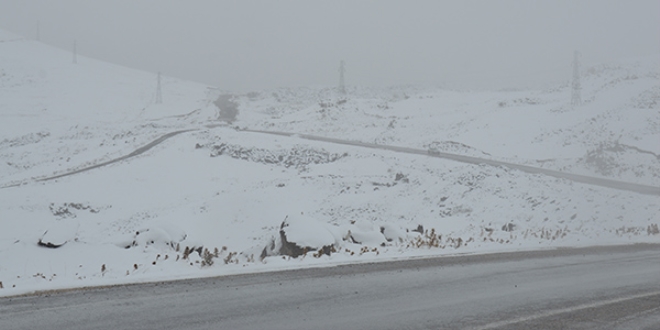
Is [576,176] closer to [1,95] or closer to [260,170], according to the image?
[260,170]

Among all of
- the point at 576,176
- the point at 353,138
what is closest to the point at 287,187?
the point at 576,176

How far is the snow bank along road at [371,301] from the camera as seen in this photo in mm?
5445

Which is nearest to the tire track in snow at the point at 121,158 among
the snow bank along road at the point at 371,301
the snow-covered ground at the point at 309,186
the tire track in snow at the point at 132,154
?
the tire track in snow at the point at 132,154

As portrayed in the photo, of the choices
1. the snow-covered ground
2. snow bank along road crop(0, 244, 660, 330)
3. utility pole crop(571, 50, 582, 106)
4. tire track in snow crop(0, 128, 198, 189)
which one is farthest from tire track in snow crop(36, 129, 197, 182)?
utility pole crop(571, 50, 582, 106)

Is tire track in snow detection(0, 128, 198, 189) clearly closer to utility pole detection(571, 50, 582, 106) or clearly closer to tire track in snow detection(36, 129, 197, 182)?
tire track in snow detection(36, 129, 197, 182)

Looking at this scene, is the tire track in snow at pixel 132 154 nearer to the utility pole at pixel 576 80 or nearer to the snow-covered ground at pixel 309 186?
the snow-covered ground at pixel 309 186

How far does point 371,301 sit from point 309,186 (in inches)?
988

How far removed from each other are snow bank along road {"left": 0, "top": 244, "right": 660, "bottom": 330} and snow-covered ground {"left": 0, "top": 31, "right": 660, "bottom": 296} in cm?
128

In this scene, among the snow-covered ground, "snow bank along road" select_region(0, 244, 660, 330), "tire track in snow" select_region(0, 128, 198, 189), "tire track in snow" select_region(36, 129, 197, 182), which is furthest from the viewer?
"tire track in snow" select_region(36, 129, 197, 182)

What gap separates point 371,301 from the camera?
6477mm

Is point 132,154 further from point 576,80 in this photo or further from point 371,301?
point 576,80

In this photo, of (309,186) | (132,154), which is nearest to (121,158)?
(132,154)

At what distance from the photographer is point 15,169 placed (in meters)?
41.2

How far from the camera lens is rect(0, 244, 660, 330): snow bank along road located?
545cm
